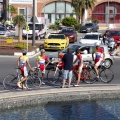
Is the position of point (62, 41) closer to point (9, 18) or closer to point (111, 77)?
point (111, 77)

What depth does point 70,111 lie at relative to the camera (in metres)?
17.4

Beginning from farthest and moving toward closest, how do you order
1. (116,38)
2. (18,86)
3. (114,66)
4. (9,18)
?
(9,18)
(116,38)
(114,66)
(18,86)

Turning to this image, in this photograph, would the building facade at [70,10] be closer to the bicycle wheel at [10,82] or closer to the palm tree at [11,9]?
the palm tree at [11,9]

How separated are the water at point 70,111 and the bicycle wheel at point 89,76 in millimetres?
3220

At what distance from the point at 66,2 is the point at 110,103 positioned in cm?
7407

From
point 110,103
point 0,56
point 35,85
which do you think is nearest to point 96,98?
point 110,103

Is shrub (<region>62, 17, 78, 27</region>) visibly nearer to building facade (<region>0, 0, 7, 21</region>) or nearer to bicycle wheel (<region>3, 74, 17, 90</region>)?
building facade (<region>0, 0, 7, 21</region>)

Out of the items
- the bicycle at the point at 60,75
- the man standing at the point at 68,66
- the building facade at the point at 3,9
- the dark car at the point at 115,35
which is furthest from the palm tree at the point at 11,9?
the man standing at the point at 68,66

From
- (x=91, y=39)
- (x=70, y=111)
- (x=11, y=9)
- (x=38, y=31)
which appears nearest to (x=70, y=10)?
(x=11, y=9)

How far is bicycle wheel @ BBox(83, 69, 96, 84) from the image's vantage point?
22125 millimetres

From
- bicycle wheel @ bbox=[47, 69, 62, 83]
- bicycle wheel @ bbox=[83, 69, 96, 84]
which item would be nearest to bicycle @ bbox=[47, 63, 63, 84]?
bicycle wheel @ bbox=[47, 69, 62, 83]

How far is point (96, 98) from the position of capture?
62.5 ft

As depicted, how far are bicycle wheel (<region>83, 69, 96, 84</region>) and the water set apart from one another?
3.22 metres

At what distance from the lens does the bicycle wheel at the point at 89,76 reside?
22.1m
